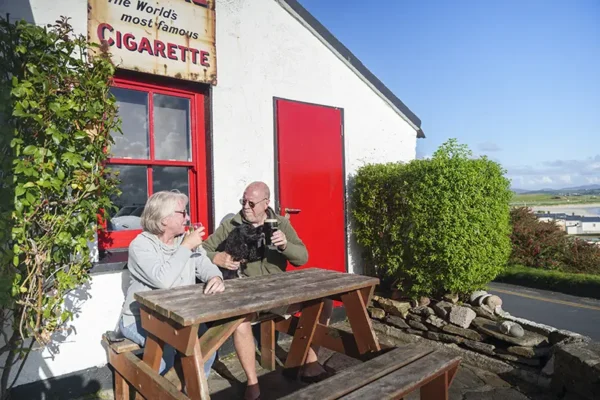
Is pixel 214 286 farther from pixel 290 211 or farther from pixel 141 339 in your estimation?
pixel 290 211

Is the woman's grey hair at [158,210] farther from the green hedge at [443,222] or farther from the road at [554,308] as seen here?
the road at [554,308]

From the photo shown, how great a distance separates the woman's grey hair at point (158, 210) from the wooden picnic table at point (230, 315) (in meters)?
0.50

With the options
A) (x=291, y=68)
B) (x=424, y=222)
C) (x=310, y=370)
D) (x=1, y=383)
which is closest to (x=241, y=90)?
(x=291, y=68)

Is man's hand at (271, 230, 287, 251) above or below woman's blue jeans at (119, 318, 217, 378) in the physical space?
above

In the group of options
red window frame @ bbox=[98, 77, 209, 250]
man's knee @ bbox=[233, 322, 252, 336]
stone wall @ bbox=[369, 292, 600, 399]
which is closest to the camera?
man's knee @ bbox=[233, 322, 252, 336]

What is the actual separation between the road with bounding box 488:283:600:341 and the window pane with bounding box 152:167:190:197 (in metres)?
4.44

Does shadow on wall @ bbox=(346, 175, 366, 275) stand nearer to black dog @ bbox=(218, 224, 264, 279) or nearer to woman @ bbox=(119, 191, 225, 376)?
black dog @ bbox=(218, 224, 264, 279)

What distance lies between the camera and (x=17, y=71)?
255cm

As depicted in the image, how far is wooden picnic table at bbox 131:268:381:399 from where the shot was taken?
207 centimetres

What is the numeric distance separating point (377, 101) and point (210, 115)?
2603 millimetres

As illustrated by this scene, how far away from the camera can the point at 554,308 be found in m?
5.47

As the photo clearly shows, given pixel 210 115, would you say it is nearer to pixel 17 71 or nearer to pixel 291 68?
pixel 291 68

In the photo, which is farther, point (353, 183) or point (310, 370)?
point (353, 183)

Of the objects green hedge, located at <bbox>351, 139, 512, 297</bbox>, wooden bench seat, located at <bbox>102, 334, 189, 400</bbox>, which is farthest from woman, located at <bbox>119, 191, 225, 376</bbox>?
green hedge, located at <bbox>351, 139, 512, 297</bbox>
